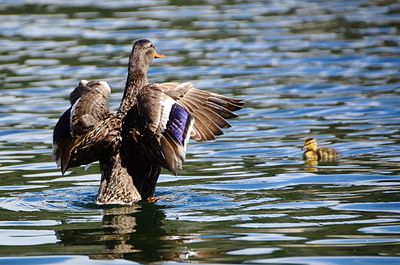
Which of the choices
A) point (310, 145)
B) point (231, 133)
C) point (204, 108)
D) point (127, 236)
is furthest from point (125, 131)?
point (231, 133)

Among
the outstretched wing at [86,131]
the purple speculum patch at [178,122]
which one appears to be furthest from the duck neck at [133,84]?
the purple speculum patch at [178,122]

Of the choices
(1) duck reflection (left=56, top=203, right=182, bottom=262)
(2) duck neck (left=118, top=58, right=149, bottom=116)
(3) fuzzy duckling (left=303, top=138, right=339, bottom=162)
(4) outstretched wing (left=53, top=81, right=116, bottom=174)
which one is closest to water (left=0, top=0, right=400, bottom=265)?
(1) duck reflection (left=56, top=203, right=182, bottom=262)

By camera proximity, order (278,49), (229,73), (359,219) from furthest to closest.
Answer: (278,49) < (229,73) < (359,219)

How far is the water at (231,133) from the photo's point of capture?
9.27 m

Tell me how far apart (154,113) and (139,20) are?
15.4 metres

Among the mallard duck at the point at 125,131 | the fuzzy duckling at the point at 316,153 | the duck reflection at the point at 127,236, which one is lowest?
the fuzzy duckling at the point at 316,153

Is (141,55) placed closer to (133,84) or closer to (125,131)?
(133,84)

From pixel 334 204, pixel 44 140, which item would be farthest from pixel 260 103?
pixel 334 204

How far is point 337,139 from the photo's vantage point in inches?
580

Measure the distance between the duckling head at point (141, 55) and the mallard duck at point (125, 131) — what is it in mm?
295

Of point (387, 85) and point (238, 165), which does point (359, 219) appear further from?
point (387, 85)

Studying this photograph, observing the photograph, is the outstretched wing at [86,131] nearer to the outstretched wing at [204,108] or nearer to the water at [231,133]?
the water at [231,133]

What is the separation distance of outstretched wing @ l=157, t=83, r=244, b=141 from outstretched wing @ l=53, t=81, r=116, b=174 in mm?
640

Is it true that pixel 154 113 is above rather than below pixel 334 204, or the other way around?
above
